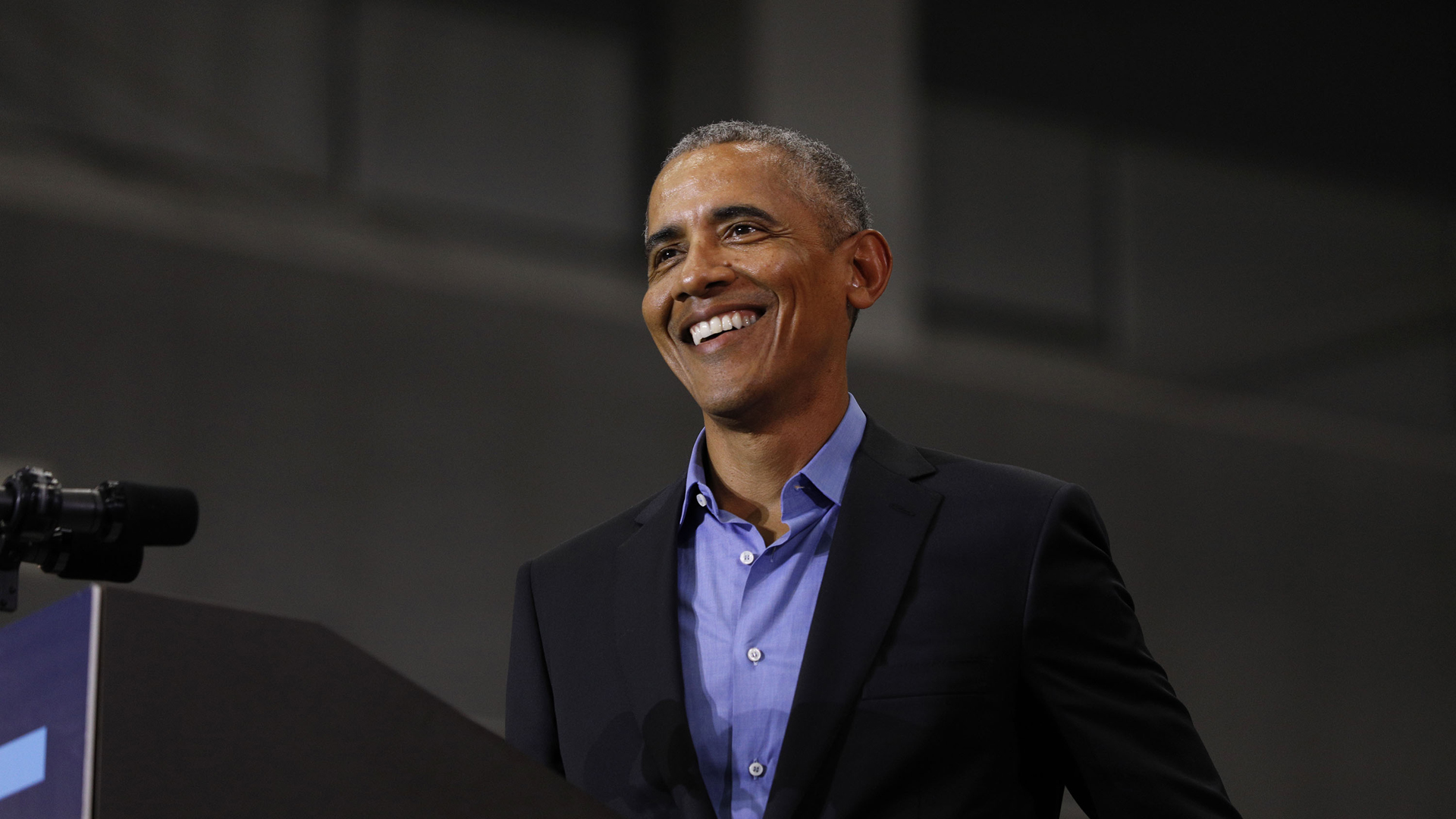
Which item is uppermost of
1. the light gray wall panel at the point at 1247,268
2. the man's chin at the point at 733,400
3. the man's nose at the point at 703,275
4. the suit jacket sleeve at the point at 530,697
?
the light gray wall panel at the point at 1247,268

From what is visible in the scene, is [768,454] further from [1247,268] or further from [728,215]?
[1247,268]

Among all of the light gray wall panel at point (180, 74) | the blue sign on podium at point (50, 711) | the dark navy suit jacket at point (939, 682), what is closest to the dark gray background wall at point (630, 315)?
the light gray wall panel at point (180, 74)

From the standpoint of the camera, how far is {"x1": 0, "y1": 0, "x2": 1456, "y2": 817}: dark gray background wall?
4395mm

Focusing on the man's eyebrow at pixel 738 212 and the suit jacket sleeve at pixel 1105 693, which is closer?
the suit jacket sleeve at pixel 1105 693

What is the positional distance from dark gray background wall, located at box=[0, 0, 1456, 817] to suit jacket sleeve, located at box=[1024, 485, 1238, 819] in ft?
10.2

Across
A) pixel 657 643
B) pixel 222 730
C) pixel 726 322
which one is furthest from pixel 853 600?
pixel 222 730

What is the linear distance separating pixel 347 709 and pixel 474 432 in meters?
3.94

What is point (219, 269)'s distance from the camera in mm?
4492

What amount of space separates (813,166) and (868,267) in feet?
0.43

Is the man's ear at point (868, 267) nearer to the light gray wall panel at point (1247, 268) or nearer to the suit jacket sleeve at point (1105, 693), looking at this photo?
the suit jacket sleeve at point (1105, 693)

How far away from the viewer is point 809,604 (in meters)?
1.53

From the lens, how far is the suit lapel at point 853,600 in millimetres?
1354

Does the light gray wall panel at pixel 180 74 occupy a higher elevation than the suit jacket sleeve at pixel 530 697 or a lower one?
higher

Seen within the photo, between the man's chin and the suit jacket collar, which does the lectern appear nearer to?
the suit jacket collar
